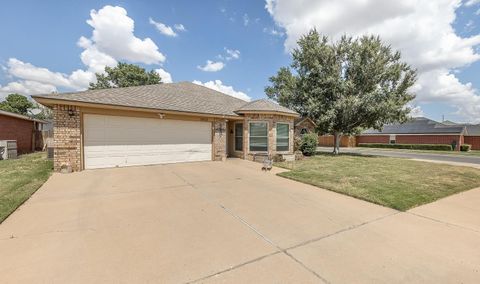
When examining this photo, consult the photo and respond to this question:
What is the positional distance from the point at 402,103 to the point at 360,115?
9.21ft

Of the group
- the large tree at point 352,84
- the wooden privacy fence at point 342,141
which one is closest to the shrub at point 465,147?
the wooden privacy fence at point 342,141

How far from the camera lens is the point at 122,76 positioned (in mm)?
31125

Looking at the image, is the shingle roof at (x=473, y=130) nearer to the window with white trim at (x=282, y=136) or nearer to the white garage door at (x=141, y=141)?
the window with white trim at (x=282, y=136)

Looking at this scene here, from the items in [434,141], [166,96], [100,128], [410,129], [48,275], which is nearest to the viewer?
[48,275]

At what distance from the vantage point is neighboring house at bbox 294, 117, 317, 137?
1666cm

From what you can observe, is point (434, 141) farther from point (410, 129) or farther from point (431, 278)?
point (431, 278)

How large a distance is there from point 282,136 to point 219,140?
3.61m

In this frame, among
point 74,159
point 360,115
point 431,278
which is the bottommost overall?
point 431,278

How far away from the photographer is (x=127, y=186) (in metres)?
5.99

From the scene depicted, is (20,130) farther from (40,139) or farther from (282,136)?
(282,136)

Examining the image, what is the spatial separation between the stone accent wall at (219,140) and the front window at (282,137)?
3.05m

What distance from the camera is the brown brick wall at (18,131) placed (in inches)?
517

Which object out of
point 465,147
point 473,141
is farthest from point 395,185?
point 473,141

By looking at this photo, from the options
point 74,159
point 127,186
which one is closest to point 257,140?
point 127,186
